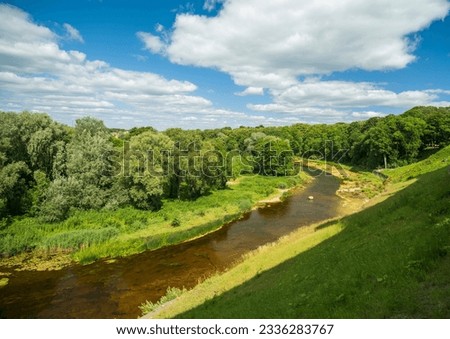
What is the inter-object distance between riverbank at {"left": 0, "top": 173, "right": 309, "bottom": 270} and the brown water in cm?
164

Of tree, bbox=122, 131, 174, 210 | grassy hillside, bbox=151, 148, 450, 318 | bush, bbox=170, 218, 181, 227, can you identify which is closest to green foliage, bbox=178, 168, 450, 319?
grassy hillside, bbox=151, 148, 450, 318

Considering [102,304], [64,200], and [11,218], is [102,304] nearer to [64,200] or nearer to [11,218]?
[64,200]

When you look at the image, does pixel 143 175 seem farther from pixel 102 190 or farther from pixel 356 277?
pixel 356 277

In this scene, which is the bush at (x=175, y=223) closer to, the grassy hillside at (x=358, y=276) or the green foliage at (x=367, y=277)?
the grassy hillside at (x=358, y=276)

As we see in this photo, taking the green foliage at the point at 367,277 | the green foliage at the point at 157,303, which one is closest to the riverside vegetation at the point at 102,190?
the green foliage at the point at 157,303

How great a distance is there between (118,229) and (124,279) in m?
11.6

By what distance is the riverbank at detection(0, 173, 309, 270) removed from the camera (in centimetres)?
3303

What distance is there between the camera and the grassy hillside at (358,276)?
9922 millimetres

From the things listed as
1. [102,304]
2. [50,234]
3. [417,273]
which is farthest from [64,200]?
[417,273]

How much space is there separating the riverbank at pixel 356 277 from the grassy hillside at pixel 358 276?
0.03 metres

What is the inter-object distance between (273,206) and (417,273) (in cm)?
4395

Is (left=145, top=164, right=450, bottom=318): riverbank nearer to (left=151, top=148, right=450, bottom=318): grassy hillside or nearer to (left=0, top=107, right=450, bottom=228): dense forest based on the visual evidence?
(left=151, top=148, right=450, bottom=318): grassy hillside

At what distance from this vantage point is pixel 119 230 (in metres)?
39.1
